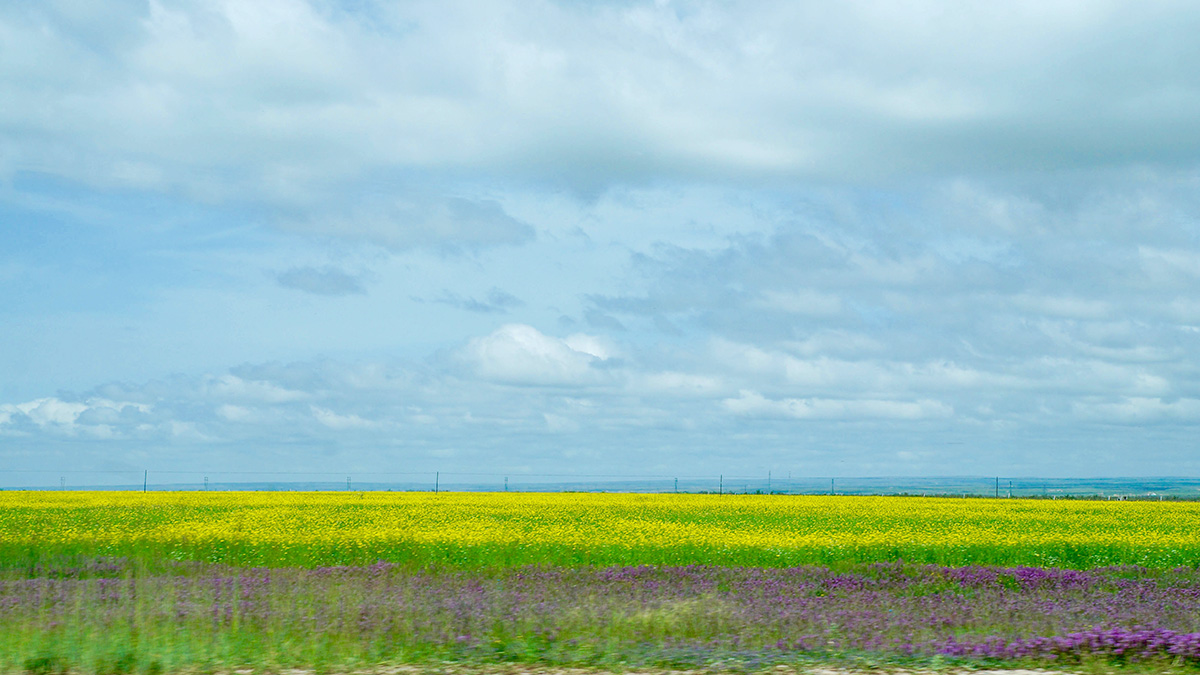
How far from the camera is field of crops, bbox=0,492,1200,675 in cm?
894

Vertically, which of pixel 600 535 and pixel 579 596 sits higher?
pixel 579 596

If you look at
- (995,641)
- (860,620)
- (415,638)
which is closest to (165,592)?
(415,638)

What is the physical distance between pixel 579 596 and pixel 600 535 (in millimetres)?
12259

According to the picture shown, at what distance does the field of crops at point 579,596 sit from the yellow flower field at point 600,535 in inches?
5.5

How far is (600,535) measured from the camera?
2503 cm

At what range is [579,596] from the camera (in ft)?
42.3

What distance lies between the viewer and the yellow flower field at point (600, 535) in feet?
66.5

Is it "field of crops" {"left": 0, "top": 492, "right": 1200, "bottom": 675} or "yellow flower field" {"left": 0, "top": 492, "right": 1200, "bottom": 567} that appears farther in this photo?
"yellow flower field" {"left": 0, "top": 492, "right": 1200, "bottom": 567}

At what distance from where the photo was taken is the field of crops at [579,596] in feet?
29.3

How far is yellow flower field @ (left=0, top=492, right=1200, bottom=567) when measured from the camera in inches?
798

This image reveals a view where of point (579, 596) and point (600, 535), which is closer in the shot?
point (579, 596)

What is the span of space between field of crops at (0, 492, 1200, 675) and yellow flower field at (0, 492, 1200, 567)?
14 centimetres

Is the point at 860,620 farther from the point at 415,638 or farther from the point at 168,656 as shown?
the point at 168,656

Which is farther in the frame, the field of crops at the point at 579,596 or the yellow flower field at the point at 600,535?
the yellow flower field at the point at 600,535
